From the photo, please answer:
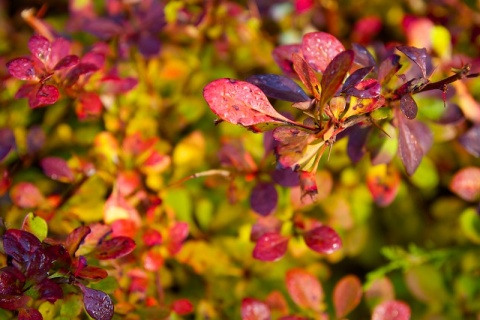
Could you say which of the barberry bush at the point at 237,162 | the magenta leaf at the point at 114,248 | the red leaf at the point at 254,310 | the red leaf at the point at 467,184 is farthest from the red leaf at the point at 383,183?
the magenta leaf at the point at 114,248

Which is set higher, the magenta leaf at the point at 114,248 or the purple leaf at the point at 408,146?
the purple leaf at the point at 408,146

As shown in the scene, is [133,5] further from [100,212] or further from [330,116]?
[330,116]

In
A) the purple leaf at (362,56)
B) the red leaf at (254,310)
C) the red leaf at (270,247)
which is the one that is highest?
the purple leaf at (362,56)

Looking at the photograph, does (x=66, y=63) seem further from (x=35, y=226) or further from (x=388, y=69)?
(x=388, y=69)

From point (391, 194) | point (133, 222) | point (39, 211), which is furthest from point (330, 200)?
point (39, 211)

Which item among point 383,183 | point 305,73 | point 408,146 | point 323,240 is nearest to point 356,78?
point 305,73

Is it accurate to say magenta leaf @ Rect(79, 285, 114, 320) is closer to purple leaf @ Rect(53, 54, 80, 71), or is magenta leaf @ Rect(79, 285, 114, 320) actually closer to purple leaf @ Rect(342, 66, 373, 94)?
purple leaf @ Rect(53, 54, 80, 71)

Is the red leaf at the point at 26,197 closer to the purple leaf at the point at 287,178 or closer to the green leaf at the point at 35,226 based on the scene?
the green leaf at the point at 35,226
